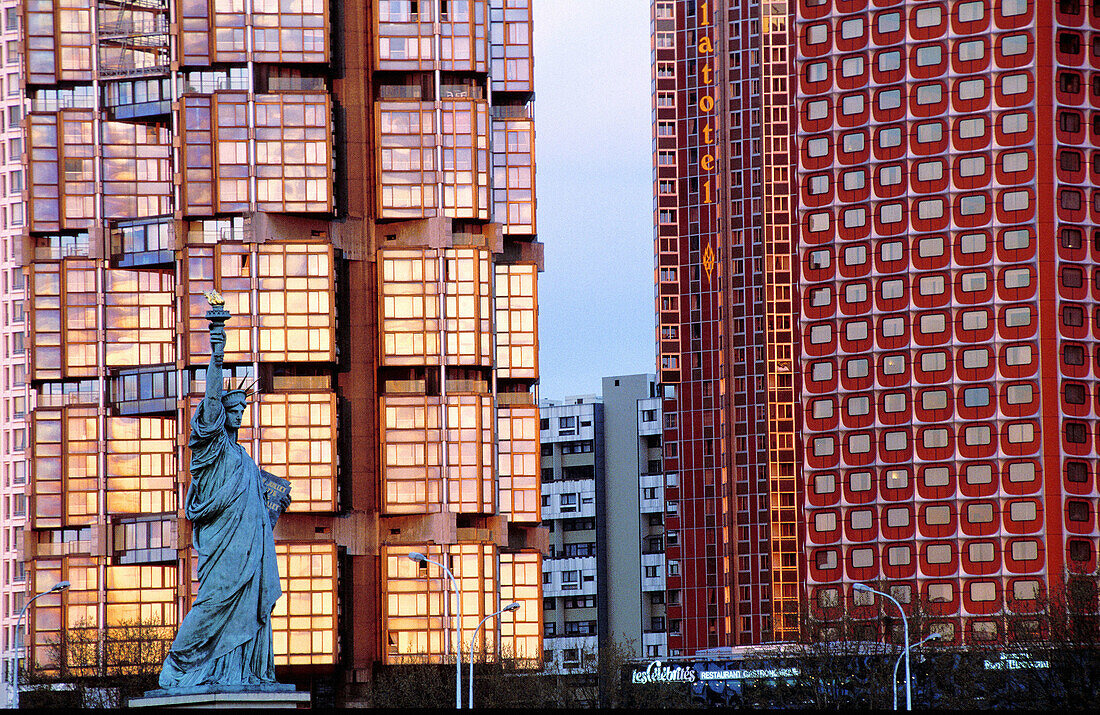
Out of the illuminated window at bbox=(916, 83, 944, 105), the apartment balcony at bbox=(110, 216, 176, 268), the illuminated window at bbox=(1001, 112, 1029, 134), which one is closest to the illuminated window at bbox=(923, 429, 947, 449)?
the illuminated window at bbox=(1001, 112, 1029, 134)

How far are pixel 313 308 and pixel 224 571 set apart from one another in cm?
6777

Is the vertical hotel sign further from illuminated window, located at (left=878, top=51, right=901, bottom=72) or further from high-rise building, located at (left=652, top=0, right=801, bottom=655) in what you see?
illuminated window, located at (left=878, top=51, right=901, bottom=72)

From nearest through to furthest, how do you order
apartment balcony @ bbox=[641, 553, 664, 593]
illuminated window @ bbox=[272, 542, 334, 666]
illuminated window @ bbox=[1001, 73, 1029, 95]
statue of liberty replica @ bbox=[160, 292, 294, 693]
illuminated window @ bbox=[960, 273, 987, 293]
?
1. statue of liberty replica @ bbox=[160, 292, 294, 693]
2. illuminated window @ bbox=[272, 542, 334, 666]
3. illuminated window @ bbox=[960, 273, 987, 293]
4. illuminated window @ bbox=[1001, 73, 1029, 95]
5. apartment balcony @ bbox=[641, 553, 664, 593]

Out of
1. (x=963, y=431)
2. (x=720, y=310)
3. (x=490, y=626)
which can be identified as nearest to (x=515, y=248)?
(x=490, y=626)

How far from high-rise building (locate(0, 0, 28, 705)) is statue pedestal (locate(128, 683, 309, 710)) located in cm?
12499

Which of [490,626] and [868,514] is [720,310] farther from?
[490,626]

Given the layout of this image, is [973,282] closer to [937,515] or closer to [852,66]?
[937,515]

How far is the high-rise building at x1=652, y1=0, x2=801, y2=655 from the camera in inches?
6983

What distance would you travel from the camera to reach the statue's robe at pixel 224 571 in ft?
164

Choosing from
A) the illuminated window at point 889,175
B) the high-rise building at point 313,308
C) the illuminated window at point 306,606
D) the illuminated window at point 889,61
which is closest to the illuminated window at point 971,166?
the illuminated window at point 889,175

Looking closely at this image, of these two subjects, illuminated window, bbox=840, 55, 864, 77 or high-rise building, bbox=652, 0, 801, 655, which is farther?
high-rise building, bbox=652, 0, 801, 655

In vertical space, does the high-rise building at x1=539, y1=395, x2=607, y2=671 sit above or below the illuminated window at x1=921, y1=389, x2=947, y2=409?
below

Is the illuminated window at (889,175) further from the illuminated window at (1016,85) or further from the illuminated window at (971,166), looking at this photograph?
the illuminated window at (1016,85)

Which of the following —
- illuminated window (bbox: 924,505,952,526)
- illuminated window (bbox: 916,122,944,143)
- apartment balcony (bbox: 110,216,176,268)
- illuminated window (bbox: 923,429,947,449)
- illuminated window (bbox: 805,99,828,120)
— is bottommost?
illuminated window (bbox: 924,505,952,526)
